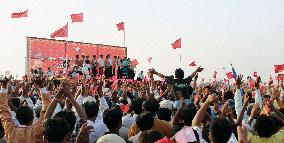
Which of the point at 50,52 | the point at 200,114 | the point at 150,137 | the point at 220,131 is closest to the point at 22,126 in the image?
the point at 150,137

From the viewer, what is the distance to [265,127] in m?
5.22

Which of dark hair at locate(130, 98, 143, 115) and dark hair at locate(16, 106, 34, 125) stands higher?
dark hair at locate(16, 106, 34, 125)

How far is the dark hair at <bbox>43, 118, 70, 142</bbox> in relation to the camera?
14.8ft

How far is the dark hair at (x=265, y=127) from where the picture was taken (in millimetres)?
5195

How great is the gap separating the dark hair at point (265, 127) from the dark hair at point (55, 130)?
2.27 meters

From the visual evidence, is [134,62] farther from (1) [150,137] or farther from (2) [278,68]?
(1) [150,137]

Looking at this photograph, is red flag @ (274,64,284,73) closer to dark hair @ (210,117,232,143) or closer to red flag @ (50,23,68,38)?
red flag @ (50,23,68,38)

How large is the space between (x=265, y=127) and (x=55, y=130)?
8.04 ft

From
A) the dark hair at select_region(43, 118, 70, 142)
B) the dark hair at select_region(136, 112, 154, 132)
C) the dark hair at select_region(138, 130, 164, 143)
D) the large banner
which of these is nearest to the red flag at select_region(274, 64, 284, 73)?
the large banner

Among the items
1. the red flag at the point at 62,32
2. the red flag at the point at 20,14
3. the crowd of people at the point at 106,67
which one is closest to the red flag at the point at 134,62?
the crowd of people at the point at 106,67

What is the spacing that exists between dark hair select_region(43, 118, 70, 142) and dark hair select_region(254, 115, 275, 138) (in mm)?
2270

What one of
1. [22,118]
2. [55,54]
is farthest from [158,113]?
[55,54]

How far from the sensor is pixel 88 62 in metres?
25.5

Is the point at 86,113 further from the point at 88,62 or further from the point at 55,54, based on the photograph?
the point at 55,54
